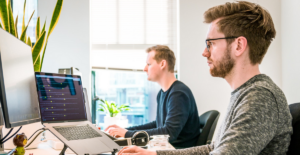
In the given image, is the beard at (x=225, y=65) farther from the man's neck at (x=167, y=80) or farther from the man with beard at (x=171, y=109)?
the man's neck at (x=167, y=80)

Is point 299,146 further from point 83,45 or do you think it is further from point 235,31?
point 83,45

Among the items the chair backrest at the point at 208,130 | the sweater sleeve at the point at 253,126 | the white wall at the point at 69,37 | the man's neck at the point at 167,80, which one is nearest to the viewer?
the sweater sleeve at the point at 253,126

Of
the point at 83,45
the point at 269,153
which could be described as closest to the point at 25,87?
the point at 269,153

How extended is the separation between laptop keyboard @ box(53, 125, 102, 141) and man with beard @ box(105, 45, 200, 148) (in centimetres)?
37

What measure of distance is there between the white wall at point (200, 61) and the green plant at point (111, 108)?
88cm

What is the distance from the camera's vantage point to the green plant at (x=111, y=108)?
3.20 m

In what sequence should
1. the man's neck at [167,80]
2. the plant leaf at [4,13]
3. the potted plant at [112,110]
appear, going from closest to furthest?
the plant leaf at [4,13] → the man's neck at [167,80] → the potted plant at [112,110]

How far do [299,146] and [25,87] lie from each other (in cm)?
113

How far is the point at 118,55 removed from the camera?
342cm

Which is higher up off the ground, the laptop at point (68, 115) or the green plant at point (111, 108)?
the laptop at point (68, 115)

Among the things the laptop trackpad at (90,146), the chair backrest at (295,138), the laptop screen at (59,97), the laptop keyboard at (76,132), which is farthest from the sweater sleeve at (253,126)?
the laptop screen at (59,97)

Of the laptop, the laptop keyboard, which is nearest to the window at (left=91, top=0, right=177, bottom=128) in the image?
the laptop

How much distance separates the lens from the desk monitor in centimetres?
91

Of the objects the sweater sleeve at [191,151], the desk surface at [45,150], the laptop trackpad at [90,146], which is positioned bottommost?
the desk surface at [45,150]
